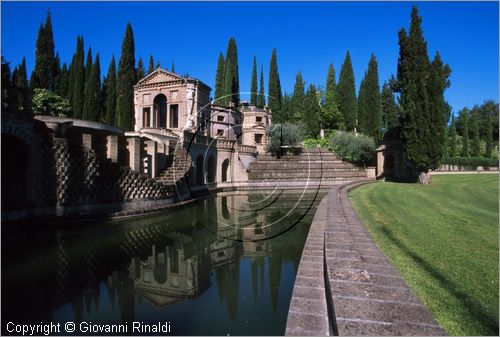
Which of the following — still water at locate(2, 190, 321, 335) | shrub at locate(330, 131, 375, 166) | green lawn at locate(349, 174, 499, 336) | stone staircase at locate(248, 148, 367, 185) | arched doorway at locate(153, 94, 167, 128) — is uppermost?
arched doorway at locate(153, 94, 167, 128)

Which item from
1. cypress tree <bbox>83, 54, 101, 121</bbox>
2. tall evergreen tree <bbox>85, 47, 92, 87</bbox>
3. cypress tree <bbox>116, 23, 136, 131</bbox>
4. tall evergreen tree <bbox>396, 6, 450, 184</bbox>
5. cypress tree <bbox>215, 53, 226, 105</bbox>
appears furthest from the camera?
cypress tree <bbox>215, 53, 226, 105</bbox>

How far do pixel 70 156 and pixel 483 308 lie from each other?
1448cm

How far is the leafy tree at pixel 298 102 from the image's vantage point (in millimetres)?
54000

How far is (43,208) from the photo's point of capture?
1220 centimetres

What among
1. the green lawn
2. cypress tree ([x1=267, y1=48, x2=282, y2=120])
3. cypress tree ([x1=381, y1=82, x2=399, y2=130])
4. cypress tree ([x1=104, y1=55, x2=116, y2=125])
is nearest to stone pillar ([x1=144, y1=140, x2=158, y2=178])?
the green lawn

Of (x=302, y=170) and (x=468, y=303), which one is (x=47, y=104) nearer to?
(x=302, y=170)

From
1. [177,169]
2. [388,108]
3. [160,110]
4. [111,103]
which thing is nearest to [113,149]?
[177,169]

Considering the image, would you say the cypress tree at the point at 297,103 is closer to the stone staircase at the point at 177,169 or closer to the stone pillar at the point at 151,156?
the stone staircase at the point at 177,169

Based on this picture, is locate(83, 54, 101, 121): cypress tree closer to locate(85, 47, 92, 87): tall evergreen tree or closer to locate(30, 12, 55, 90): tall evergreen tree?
locate(85, 47, 92, 87): tall evergreen tree

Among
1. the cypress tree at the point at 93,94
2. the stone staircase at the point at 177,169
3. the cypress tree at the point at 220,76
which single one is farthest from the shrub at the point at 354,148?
the cypress tree at the point at 93,94

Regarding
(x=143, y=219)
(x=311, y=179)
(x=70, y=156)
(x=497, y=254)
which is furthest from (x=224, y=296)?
(x=311, y=179)

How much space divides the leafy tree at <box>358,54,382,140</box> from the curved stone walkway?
145 feet

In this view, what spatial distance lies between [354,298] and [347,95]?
53.8 m

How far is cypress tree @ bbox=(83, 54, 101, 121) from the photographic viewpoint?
4481cm
